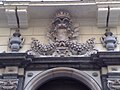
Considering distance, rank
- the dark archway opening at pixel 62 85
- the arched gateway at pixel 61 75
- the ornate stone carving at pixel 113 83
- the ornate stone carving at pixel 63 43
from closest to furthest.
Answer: the ornate stone carving at pixel 113 83, the arched gateway at pixel 61 75, the ornate stone carving at pixel 63 43, the dark archway opening at pixel 62 85

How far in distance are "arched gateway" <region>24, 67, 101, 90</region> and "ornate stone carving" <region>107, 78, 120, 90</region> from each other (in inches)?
13.1

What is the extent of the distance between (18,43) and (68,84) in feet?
5.82

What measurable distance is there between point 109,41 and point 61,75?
1.59 metres

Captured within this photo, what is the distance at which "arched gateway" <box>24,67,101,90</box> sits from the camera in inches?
309

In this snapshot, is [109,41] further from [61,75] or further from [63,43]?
[61,75]

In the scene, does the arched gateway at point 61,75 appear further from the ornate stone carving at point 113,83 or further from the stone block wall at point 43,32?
the stone block wall at point 43,32

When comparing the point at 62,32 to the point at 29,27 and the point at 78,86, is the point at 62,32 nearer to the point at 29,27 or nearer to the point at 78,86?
the point at 29,27

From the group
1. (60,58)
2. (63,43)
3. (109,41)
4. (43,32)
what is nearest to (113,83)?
(109,41)

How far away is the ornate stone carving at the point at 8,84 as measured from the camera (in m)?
7.62

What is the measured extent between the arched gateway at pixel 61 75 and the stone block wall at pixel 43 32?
96 centimetres

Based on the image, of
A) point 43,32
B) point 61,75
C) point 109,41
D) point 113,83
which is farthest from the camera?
point 43,32

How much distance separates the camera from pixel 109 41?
8.41 metres

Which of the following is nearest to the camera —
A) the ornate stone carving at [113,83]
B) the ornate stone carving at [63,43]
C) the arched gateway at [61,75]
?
the ornate stone carving at [113,83]

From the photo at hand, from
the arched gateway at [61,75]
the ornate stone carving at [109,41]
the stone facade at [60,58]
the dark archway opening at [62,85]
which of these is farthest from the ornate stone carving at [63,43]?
the dark archway opening at [62,85]
